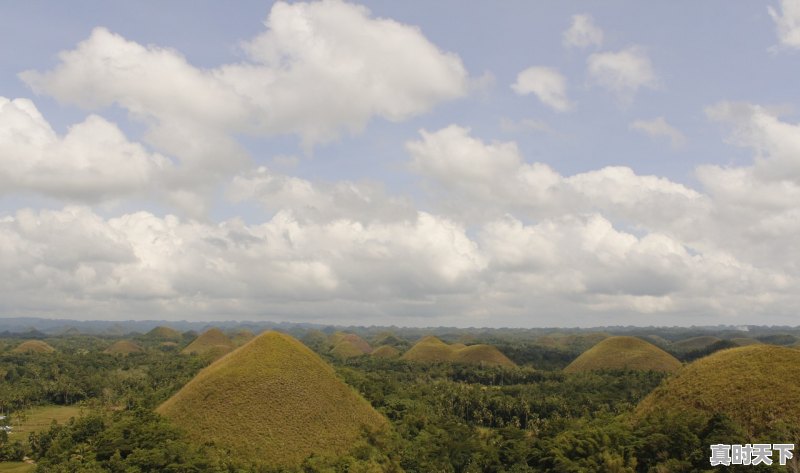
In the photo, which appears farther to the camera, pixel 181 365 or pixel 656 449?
pixel 181 365

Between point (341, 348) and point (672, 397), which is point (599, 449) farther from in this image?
point (341, 348)

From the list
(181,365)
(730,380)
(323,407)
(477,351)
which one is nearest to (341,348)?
(477,351)

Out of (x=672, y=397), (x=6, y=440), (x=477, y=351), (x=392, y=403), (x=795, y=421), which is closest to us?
(x=795, y=421)

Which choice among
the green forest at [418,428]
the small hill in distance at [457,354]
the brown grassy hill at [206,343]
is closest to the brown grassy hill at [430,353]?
the small hill in distance at [457,354]

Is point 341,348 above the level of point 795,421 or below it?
below

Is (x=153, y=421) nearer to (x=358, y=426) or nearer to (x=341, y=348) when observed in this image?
(x=358, y=426)

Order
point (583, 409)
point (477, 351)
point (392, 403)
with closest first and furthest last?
point (392, 403) < point (583, 409) < point (477, 351)
